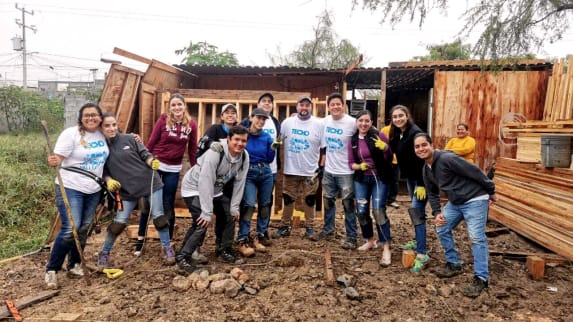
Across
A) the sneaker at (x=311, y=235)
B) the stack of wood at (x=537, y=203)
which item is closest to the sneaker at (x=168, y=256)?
the sneaker at (x=311, y=235)

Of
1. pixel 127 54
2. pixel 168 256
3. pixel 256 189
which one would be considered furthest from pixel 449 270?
pixel 127 54

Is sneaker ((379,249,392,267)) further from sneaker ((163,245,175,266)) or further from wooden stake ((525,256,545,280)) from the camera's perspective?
sneaker ((163,245,175,266))

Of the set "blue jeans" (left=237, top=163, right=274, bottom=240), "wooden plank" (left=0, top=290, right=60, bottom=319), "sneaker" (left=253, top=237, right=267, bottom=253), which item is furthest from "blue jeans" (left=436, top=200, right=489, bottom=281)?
"wooden plank" (left=0, top=290, right=60, bottom=319)

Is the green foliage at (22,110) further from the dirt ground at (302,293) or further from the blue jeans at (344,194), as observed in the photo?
the blue jeans at (344,194)

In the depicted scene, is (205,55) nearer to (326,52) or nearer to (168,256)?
(326,52)

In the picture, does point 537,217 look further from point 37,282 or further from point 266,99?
point 37,282

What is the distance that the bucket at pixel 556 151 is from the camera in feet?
15.0

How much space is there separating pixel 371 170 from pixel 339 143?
0.53 metres

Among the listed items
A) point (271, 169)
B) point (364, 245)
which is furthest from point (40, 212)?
point (364, 245)

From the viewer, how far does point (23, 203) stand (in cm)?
650

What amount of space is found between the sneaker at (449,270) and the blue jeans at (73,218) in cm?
360

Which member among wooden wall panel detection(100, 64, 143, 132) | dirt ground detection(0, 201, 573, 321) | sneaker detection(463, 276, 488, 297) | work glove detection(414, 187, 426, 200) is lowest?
dirt ground detection(0, 201, 573, 321)

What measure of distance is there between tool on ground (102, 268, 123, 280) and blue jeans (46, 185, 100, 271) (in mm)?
383

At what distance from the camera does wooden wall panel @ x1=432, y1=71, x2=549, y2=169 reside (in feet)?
24.5
